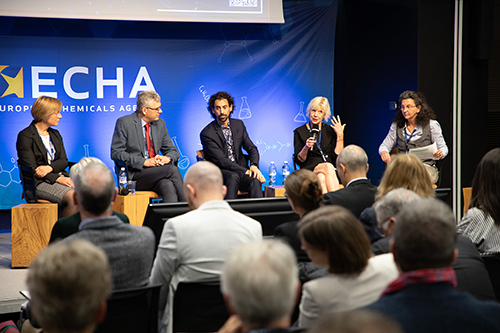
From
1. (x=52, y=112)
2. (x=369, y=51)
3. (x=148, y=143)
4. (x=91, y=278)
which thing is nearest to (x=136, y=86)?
(x=148, y=143)

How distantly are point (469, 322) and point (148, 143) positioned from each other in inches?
161

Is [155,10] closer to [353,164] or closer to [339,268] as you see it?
[353,164]

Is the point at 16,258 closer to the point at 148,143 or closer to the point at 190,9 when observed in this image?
the point at 148,143

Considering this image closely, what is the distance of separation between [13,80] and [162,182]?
2579mm

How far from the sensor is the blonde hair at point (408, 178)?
9.13ft

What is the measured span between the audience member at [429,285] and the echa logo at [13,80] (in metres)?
5.55

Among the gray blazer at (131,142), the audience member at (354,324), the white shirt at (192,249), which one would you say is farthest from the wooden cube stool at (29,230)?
the audience member at (354,324)

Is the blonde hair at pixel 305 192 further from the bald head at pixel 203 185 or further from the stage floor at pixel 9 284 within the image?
the stage floor at pixel 9 284

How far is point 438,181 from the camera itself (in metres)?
5.23

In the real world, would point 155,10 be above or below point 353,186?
above

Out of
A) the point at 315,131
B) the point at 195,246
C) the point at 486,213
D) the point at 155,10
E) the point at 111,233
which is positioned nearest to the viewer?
the point at 111,233

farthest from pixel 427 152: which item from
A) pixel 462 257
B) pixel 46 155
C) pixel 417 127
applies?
pixel 46 155

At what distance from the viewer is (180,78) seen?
6547mm

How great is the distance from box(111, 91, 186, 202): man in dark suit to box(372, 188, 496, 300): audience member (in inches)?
111
